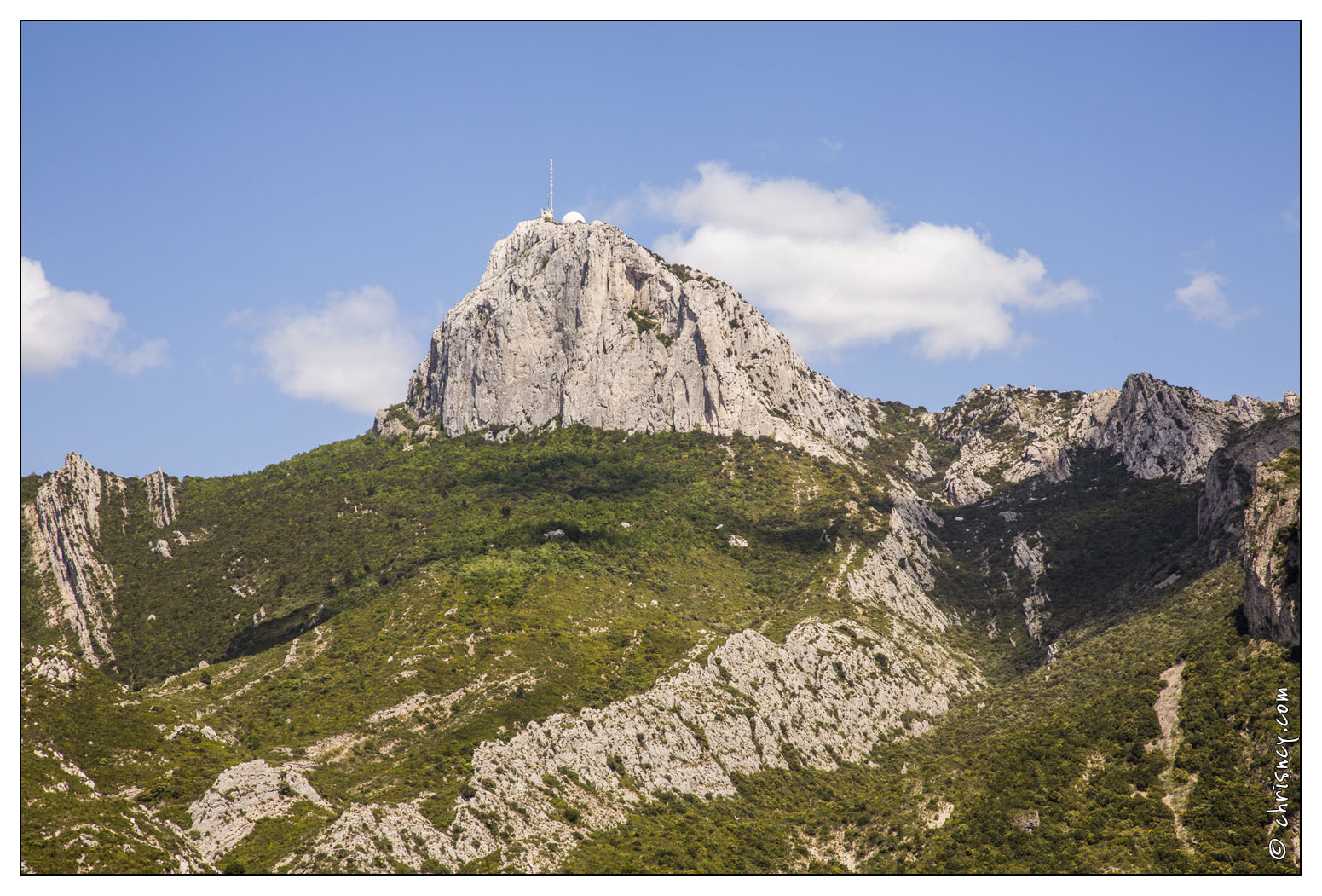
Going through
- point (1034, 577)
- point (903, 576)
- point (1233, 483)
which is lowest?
point (1034, 577)

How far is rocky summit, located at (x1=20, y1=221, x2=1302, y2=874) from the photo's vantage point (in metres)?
92.4

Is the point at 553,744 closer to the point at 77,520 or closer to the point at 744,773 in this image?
the point at 744,773

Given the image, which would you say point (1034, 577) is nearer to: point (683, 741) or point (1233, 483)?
point (1233, 483)

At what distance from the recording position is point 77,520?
177 meters

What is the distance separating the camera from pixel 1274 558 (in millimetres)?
100000

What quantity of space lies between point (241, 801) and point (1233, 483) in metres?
119

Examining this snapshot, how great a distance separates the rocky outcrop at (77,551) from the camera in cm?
15388

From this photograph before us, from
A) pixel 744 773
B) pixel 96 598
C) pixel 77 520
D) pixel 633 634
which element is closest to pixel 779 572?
pixel 633 634

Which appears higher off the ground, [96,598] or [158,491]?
[158,491]

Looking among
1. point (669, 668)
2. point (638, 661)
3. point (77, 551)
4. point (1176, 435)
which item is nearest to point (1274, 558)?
point (669, 668)

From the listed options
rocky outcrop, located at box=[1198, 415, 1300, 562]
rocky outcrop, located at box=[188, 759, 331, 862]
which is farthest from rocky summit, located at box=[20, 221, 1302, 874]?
rocky outcrop, located at box=[1198, 415, 1300, 562]

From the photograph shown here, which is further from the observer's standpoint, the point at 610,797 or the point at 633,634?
the point at 633,634

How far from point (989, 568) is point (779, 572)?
121 ft

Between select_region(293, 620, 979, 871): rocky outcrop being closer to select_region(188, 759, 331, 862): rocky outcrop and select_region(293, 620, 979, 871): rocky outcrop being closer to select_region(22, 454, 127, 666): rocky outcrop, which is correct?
select_region(188, 759, 331, 862): rocky outcrop
